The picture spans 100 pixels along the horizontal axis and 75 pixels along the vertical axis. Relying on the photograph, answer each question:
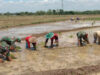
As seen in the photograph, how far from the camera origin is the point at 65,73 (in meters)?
6.92

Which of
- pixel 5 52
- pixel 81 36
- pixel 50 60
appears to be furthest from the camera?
pixel 81 36

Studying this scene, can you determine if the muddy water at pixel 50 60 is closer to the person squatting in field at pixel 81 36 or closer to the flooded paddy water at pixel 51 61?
the flooded paddy water at pixel 51 61

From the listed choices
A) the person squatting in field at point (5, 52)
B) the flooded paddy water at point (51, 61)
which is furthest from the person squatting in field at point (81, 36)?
the person squatting in field at point (5, 52)

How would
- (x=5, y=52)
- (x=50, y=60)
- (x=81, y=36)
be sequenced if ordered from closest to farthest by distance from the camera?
(x=5, y=52) → (x=50, y=60) → (x=81, y=36)

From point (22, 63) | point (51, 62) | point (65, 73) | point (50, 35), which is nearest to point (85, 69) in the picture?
point (65, 73)

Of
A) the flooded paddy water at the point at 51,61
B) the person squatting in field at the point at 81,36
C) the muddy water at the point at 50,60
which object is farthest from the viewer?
the person squatting in field at the point at 81,36

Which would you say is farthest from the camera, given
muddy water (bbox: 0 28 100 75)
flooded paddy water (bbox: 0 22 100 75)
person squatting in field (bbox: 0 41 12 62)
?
person squatting in field (bbox: 0 41 12 62)

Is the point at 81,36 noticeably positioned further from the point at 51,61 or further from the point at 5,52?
the point at 5,52

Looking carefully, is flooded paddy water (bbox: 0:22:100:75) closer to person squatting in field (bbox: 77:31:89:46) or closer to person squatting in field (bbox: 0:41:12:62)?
person squatting in field (bbox: 0:41:12:62)

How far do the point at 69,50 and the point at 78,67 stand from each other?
327 centimetres

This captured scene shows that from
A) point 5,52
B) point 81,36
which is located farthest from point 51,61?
point 81,36

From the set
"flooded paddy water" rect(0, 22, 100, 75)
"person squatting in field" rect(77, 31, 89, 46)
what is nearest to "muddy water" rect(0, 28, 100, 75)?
"flooded paddy water" rect(0, 22, 100, 75)

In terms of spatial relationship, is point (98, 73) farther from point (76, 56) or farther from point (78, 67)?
point (76, 56)

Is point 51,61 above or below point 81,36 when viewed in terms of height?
below
